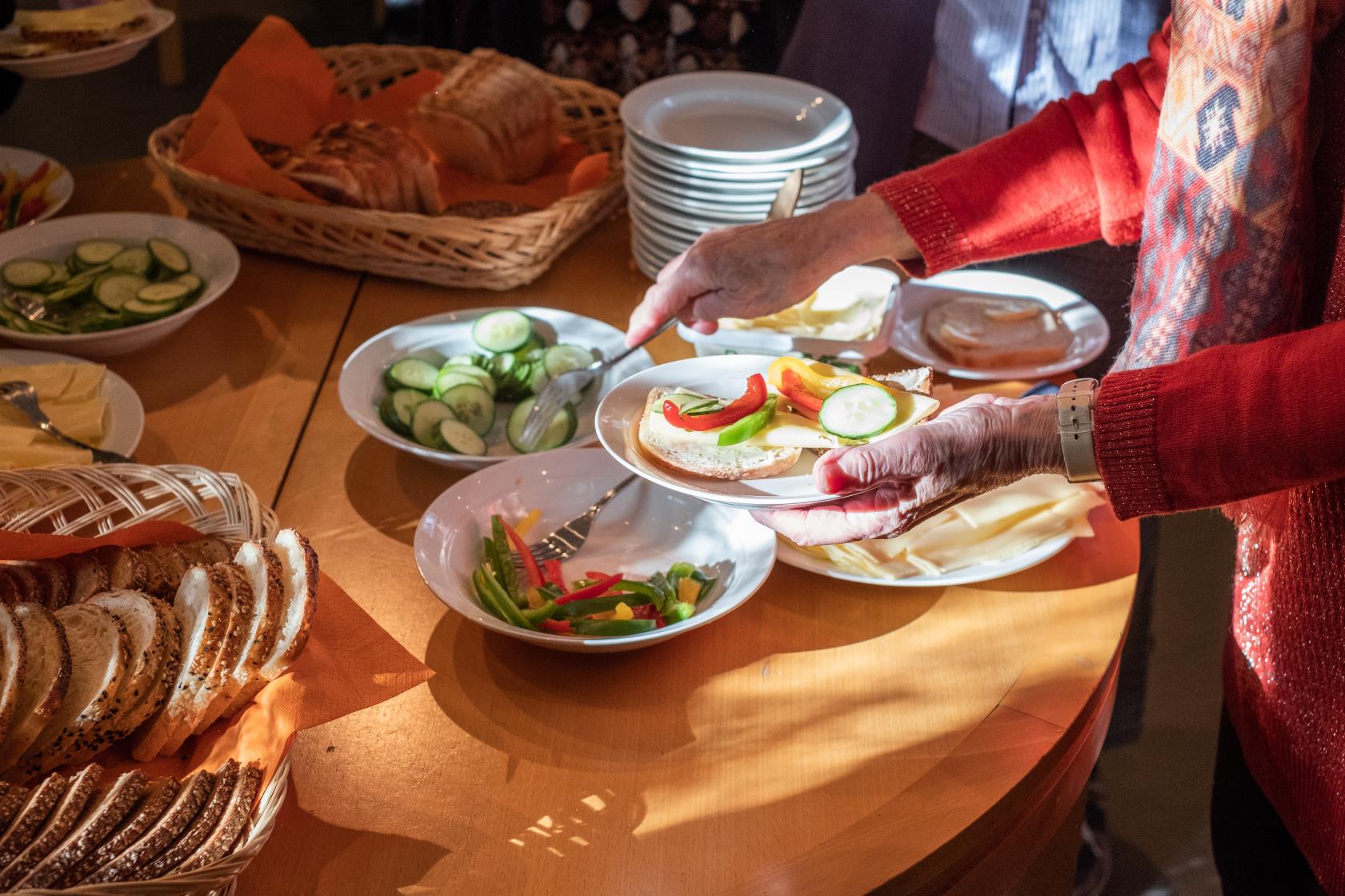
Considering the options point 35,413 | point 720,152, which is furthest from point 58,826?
point 720,152

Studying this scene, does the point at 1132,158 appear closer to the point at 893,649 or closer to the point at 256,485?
the point at 893,649

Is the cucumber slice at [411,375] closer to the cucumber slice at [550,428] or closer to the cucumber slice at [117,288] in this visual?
the cucumber slice at [550,428]

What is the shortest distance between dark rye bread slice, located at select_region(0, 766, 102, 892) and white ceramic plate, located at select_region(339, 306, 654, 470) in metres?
0.78

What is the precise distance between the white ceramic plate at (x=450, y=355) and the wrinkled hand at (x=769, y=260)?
0.63ft

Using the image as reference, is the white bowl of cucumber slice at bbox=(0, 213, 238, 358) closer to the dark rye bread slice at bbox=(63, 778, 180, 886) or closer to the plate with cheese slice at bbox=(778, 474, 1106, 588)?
the dark rye bread slice at bbox=(63, 778, 180, 886)

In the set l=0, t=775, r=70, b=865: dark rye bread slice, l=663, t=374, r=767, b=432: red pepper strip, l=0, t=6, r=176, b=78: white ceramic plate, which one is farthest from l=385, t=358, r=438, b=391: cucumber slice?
l=0, t=6, r=176, b=78: white ceramic plate

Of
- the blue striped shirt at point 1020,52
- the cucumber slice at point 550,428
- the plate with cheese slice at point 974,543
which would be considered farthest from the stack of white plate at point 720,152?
the plate with cheese slice at point 974,543

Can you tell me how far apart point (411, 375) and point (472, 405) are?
0.46 ft

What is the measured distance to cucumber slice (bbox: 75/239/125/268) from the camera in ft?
7.89

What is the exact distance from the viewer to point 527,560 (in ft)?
5.51

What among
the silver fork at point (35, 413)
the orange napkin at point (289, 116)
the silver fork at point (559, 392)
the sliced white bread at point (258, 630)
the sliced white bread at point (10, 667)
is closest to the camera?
the sliced white bread at point (10, 667)

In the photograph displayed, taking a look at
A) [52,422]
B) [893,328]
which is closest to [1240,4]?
[893,328]

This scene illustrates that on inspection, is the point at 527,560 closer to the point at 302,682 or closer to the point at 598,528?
the point at 598,528

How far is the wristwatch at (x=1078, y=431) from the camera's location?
133 centimetres
